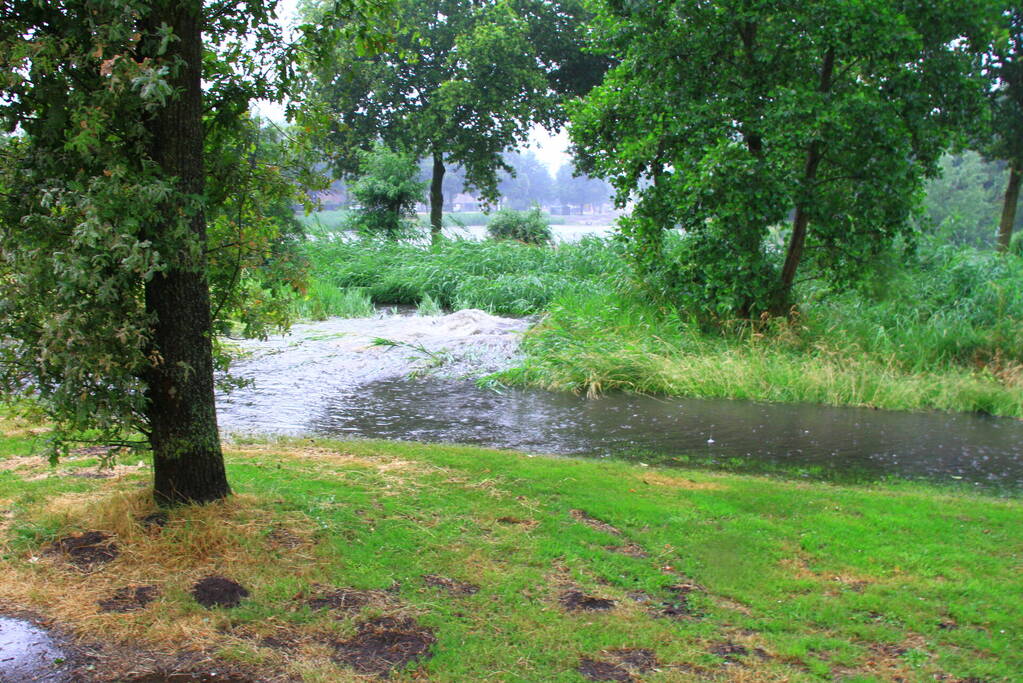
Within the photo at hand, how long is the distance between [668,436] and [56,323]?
596 cm

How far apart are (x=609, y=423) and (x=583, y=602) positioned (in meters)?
4.98

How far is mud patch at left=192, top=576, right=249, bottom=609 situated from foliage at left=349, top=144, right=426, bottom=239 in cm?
1893

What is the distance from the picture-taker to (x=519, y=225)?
24594mm

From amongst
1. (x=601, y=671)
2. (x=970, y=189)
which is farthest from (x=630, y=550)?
(x=970, y=189)

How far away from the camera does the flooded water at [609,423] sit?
7605 mm

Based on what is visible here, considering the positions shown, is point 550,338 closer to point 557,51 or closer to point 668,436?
point 668,436

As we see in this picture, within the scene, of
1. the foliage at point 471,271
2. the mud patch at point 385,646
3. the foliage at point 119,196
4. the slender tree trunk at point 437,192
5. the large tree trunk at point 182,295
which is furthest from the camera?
the slender tree trunk at point 437,192

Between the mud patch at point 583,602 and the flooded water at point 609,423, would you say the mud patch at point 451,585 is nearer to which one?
the mud patch at point 583,602

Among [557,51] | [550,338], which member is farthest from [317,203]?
[557,51]

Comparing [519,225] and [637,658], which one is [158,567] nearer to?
[637,658]

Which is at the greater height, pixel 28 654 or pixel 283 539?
pixel 283 539

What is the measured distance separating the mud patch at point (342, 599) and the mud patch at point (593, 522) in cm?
145

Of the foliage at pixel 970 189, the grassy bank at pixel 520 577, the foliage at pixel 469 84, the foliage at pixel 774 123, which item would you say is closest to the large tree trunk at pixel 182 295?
the grassy bank at pixel 520 577

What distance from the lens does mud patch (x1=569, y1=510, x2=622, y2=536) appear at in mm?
4879
